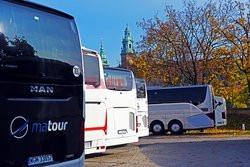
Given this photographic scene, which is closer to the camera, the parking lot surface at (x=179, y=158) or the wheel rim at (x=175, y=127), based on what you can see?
the parking lot surface at (x=179, y=158)

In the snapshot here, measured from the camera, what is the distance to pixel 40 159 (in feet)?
18.6

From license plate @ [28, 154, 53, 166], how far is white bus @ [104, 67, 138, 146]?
6889 mm

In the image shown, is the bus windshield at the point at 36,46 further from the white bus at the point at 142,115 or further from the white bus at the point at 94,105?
the white bus at the point at 142,115

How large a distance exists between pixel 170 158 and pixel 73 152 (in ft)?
22.5

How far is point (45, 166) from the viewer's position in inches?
227

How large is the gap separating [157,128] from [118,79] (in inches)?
514

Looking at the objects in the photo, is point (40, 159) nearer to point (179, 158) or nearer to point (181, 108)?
point (179, 158)

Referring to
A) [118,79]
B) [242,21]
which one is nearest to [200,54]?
[242,21]

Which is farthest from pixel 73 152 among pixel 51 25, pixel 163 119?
pixel 163 119

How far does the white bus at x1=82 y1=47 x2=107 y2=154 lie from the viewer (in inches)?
423

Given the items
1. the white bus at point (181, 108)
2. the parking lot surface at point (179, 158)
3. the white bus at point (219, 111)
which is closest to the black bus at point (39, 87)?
the parking lot surface at point (179, 158)

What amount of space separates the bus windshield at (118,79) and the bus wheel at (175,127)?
38.3ft

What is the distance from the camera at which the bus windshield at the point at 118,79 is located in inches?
533

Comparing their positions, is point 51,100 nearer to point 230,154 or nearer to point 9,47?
point 9,47
